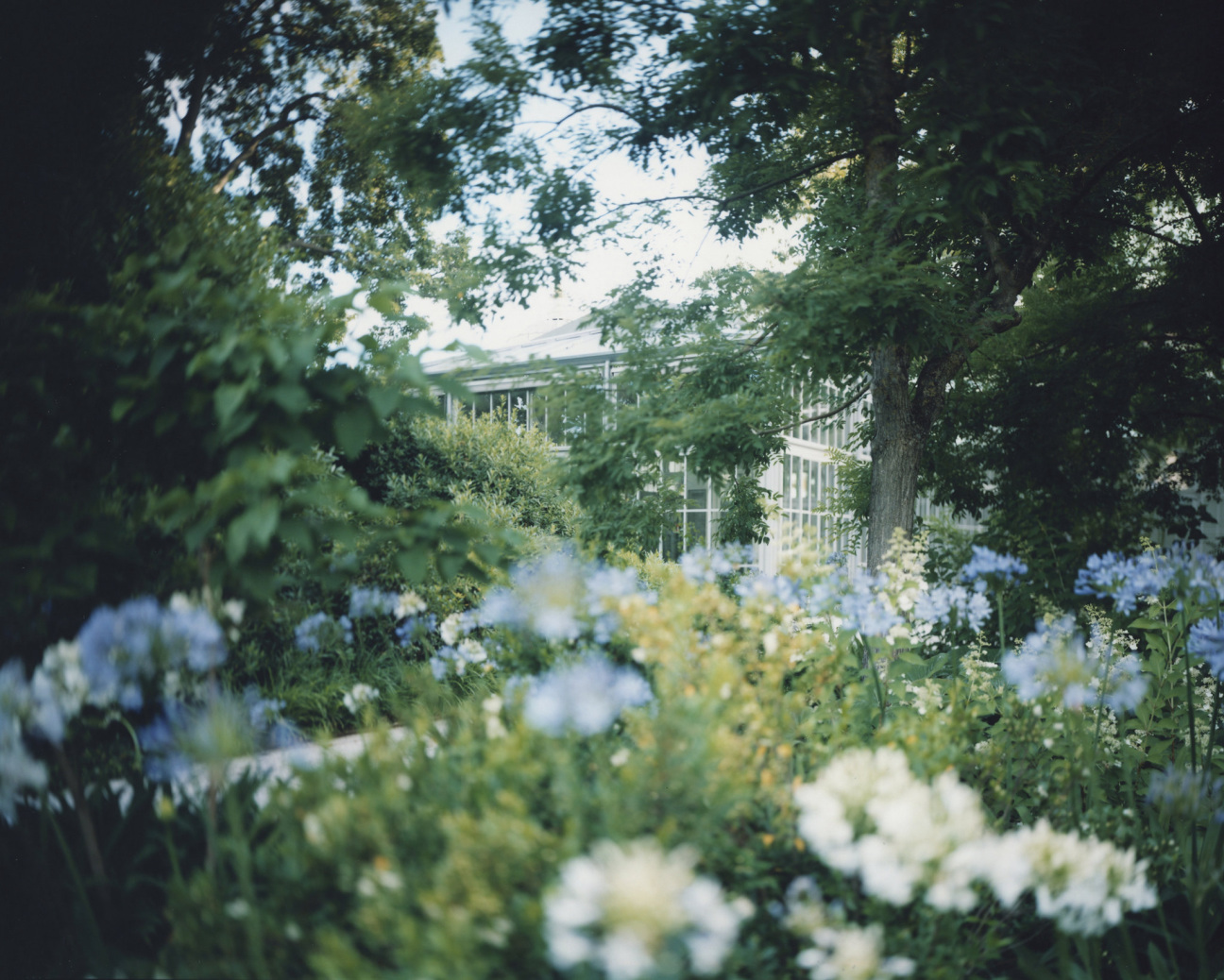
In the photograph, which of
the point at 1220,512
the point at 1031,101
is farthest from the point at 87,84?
the point at 1220,512

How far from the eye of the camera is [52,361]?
1715 millimetres

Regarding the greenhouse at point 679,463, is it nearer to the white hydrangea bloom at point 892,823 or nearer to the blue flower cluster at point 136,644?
the blue flower cluster at point 136,644

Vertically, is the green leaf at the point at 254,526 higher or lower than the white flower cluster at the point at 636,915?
higher

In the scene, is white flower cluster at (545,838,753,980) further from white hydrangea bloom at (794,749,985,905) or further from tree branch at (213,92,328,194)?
tree branch at (213,92,328,194)

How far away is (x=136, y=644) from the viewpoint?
4.66ft

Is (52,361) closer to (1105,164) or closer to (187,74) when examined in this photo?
(187,74)

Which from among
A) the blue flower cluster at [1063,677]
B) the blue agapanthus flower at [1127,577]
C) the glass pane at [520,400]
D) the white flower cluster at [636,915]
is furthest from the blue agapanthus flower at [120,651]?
the glass pane at [520,400]

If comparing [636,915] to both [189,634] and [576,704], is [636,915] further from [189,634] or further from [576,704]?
[189,634]

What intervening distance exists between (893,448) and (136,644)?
5102mm

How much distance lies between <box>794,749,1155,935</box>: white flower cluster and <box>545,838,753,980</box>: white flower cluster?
0.27 metres

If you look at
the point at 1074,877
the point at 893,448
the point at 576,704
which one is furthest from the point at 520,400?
the point at 1074,877

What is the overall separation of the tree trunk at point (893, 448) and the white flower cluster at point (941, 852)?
14.3 feet

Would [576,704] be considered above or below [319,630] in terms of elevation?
above

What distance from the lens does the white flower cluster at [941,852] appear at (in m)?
1.02
